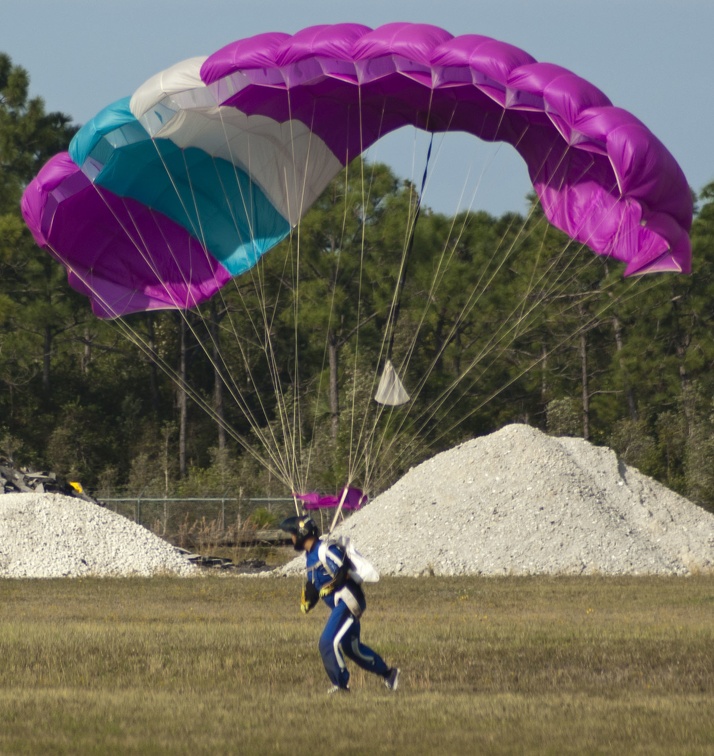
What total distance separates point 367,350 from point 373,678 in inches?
1133

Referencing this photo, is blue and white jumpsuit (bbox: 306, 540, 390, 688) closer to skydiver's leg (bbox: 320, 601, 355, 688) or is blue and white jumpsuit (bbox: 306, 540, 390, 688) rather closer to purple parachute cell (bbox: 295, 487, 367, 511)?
skydiver's leg (bbox: 320, 601, 355, 688)

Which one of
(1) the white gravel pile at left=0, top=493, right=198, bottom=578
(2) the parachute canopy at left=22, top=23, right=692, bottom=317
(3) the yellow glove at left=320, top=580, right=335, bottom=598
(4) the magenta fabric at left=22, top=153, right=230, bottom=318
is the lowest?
(1) the white gravel pile at left=0, top=493, right=198, bottom=578

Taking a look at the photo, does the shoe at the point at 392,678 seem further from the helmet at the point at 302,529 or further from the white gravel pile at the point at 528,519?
the white gravel pile at the point at 528,519

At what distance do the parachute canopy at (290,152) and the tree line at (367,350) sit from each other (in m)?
16.7

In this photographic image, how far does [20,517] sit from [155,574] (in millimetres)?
2737

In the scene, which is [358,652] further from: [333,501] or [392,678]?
[333,501]

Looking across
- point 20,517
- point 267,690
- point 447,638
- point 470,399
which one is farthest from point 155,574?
point 470,399

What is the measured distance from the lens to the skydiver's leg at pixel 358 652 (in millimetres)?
9953

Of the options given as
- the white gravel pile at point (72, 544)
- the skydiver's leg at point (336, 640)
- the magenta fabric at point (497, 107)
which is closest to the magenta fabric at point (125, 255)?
the magenta fabric at point (497, 107)

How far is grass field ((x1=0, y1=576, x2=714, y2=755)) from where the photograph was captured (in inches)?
321

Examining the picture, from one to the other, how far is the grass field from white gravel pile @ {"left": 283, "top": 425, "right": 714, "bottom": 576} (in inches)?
149

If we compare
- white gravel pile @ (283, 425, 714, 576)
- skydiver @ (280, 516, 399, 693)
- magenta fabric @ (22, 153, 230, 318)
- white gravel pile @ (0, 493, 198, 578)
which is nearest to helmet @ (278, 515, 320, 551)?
skydiver @ (280, 516, 399, 693)

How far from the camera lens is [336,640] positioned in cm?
991

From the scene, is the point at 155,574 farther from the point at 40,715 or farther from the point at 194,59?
the point at 40,715
